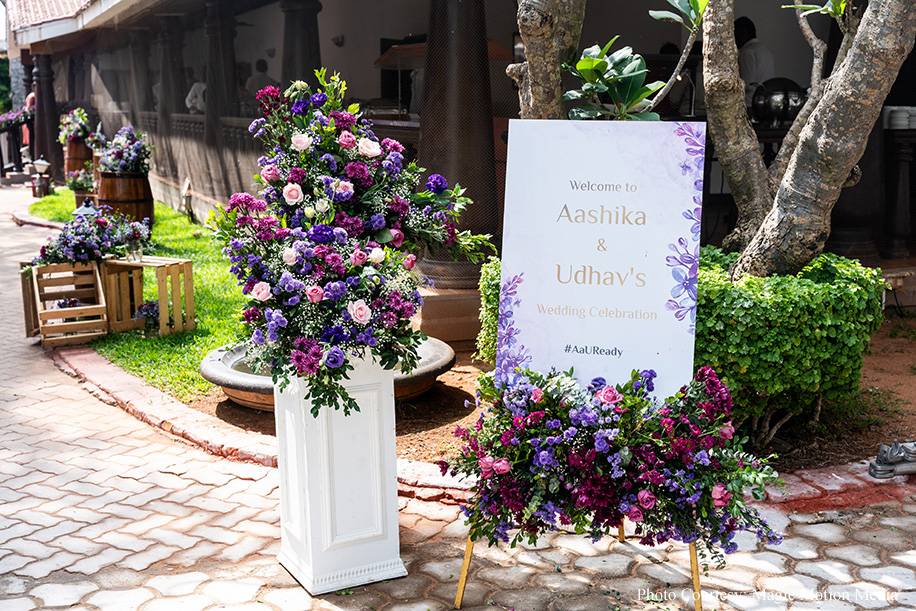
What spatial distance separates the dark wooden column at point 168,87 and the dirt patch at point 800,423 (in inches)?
330

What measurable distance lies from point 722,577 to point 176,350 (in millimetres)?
4350

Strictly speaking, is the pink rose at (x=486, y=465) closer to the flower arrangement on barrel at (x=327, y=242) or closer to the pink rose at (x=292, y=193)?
the flower arrangement on barrel at (x=327, y=242)

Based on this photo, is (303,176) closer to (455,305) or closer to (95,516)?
(95,516)

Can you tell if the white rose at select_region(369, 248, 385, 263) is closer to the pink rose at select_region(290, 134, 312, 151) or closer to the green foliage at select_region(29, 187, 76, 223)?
the pink rose at select_region(290, 134, 312, 151)

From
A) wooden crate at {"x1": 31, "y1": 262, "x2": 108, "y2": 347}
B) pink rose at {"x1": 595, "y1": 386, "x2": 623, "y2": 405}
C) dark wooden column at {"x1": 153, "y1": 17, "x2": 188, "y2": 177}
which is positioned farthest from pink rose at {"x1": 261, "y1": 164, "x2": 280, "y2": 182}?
dark wooden column at {"x1": 153, "y1": 17, "x2": 188, "y2": 177}

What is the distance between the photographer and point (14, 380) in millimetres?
5867

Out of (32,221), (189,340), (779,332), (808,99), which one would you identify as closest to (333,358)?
(779,332)

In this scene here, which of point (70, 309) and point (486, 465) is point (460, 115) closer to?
point (70, 309)

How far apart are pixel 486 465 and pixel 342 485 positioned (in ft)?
2.09

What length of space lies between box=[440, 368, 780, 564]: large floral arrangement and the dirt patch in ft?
4.10

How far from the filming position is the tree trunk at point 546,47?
3936 mm

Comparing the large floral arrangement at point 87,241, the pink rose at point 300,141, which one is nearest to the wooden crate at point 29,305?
the large floral arrangement at point 87,241

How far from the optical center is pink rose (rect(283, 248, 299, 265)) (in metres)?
2.82

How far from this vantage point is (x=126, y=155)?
400 inches
